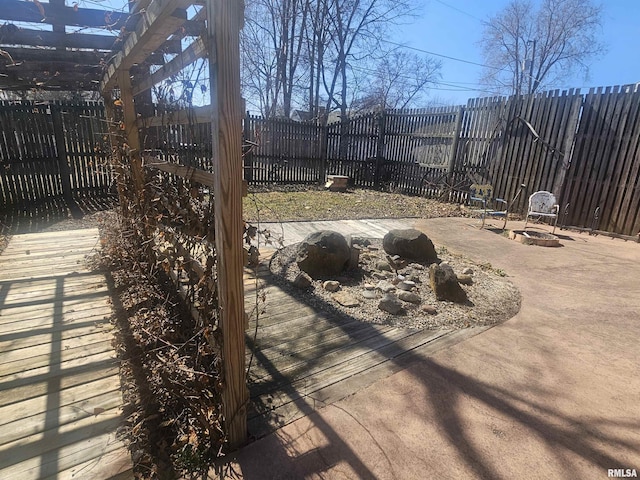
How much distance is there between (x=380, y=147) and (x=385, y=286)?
7939 millimetres

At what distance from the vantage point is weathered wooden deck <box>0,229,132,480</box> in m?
1.41

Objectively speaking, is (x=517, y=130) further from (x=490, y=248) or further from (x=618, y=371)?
(x=618, y=371)

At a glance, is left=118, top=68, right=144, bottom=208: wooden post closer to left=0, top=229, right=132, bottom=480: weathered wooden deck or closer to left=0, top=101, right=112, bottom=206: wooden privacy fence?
left=0, top=229, right=132, bottom=480: weathered wooden deck

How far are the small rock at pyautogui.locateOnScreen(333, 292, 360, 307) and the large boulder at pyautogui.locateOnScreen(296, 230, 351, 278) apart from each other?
464mm

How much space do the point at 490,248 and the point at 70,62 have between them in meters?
5.94

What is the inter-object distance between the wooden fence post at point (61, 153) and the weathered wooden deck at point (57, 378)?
3760mm

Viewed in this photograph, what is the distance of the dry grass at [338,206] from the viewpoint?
21.3ft

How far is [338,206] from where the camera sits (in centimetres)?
762

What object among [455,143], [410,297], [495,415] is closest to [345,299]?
[410,297]

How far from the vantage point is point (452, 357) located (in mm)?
2293

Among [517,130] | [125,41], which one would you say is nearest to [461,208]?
[517,130]

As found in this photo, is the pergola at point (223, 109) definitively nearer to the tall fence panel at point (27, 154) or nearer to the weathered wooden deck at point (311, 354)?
the weathered wooden deck at point (311, 354)

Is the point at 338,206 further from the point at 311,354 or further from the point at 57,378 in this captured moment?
the point at 57,378

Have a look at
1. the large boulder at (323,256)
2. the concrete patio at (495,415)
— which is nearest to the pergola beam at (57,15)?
the large boulder at (323,256)
